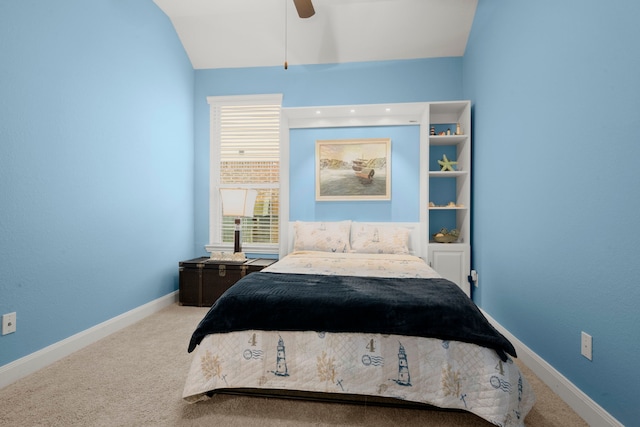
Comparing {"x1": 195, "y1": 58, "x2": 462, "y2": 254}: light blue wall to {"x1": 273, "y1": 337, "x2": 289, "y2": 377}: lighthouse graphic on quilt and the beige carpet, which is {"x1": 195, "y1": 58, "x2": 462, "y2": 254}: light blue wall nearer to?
the beige carpet

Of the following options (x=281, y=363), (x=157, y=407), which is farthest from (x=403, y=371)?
(x=157, y=407)

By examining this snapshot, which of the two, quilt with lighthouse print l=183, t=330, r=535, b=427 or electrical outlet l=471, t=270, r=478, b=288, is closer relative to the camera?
quilt with lighthouse print l=183, t=330, r=535, b=427

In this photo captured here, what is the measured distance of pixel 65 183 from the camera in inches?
91.8

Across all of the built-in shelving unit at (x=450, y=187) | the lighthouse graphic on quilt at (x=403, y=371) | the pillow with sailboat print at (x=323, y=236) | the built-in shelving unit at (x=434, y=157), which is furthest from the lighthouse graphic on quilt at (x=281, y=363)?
the built-in shelving unit at (x=450, y=187)

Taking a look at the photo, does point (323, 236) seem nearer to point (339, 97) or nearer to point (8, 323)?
point (339, 97)

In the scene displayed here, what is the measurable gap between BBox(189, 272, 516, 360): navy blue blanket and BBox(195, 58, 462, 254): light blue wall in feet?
6.64

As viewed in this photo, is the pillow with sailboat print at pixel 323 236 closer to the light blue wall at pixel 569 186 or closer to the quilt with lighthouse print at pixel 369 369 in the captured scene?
the light blue wall at pixel 569 186

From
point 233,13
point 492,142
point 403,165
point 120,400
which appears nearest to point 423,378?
point 120,400

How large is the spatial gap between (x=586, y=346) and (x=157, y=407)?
2.29 m

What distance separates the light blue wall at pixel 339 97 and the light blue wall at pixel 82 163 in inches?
20.7

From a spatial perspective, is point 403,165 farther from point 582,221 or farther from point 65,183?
point 65,183

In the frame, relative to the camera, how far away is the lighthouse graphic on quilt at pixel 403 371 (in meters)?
1.66

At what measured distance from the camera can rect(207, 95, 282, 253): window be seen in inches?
161

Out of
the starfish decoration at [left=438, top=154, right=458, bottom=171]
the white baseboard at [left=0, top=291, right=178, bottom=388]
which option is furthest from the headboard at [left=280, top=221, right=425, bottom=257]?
the white baseboard at [left=0, top=291, right=178, bottom=388]
